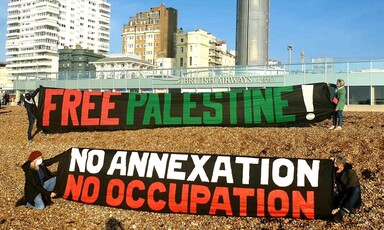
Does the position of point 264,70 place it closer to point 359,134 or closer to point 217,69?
point 217,69

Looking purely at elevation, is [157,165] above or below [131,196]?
above

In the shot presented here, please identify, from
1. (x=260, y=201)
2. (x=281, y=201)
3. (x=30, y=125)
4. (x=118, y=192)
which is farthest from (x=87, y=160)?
(x=30, y=125)

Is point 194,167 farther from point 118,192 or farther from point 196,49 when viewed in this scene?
point 196,49

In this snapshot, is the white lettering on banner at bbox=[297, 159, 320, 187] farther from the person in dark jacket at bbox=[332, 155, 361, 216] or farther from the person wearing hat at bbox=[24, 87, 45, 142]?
the person wearing hat at bbox=[24, 87, 45, 142]

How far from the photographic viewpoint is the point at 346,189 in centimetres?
759

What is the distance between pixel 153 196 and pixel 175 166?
88cm

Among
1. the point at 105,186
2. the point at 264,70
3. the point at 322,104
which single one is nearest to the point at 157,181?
the point at 105,186

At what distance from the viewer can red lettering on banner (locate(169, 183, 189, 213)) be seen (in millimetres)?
8336

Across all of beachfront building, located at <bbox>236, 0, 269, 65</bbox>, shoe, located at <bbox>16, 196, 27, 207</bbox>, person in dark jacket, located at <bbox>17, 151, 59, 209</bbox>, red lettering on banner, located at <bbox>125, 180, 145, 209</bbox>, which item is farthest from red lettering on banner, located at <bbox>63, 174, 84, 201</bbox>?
beachfront building, located at <bbox>236, 0, 269, 65</bbox>

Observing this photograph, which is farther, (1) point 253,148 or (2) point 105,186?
(1) point 253,148

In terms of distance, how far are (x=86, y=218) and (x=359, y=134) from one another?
9460 mm

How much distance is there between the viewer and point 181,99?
52.1 feet

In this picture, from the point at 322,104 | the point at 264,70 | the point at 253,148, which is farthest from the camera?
the point at 264,70

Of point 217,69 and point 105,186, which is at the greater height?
point 217,69
